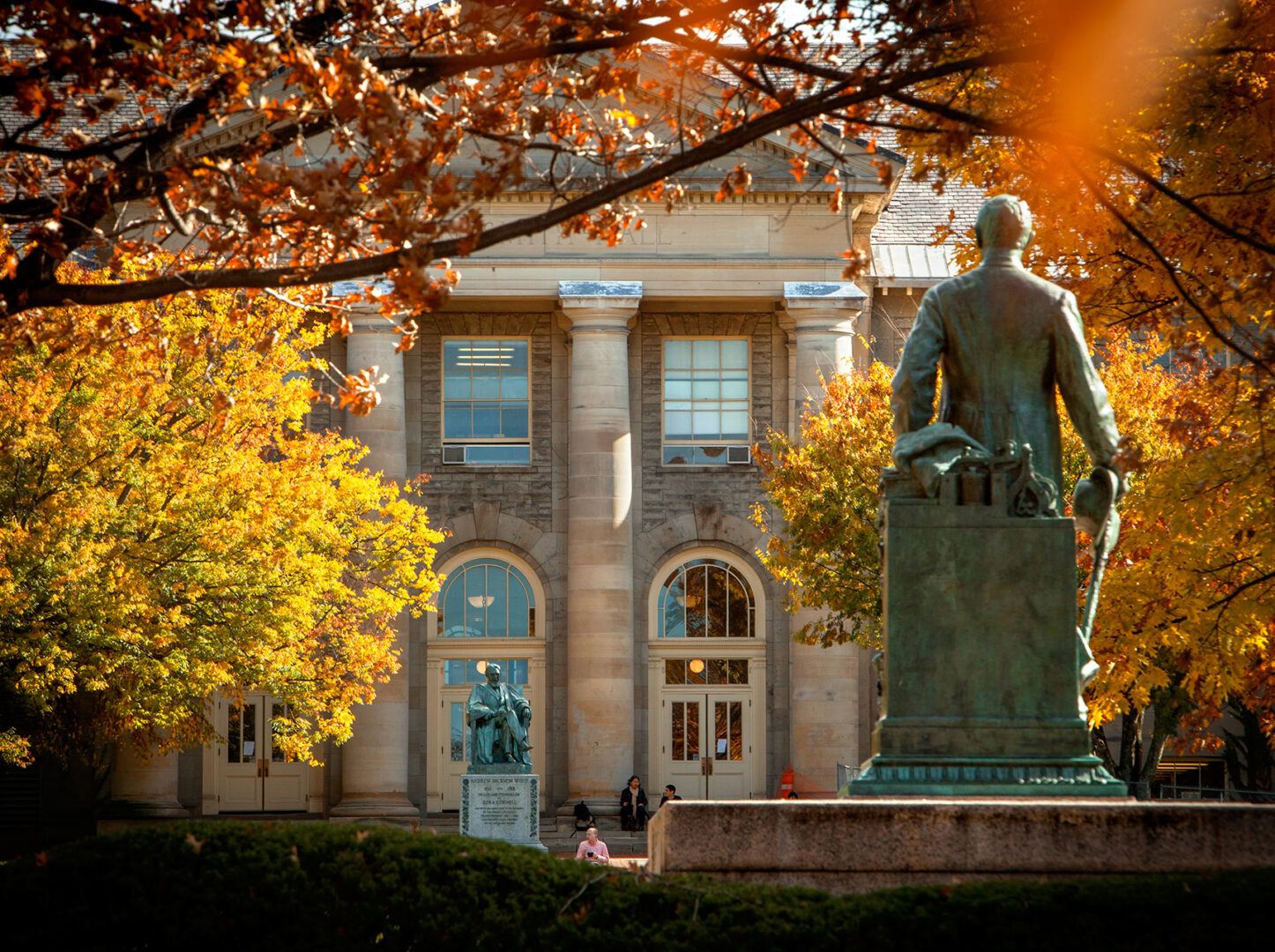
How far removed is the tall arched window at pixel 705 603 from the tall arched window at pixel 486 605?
9.09 feet

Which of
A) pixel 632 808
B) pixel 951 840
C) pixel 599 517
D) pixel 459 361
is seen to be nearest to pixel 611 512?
pixel 599 517

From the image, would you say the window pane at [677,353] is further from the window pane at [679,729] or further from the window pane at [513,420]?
the window pane at [679,729]

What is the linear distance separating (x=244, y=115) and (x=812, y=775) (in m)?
16.5

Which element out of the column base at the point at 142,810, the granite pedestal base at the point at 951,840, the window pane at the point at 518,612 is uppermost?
the window pane at the point at 518,612

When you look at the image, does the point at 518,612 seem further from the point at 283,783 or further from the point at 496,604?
the point at 283,783

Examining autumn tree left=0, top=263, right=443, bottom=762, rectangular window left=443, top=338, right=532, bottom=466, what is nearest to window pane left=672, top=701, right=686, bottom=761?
rectangular window left=443, top=338, right=532, bottom=466

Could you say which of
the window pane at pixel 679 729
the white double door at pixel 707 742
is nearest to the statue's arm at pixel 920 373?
the white double door at pixel 707 742

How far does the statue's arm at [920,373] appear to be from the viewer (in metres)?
10.1

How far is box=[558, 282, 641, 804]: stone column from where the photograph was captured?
42188 mm

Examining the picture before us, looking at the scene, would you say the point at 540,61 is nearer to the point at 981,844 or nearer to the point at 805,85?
the point at 805,85

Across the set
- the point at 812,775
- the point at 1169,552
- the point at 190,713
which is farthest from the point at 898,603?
the point at 812,775

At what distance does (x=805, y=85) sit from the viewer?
12.0m

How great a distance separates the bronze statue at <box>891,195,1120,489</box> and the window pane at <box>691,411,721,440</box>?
113 ft

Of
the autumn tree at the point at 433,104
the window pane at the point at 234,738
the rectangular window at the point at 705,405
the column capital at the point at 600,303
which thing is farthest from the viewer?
the rectangular window at the point at 705,405
